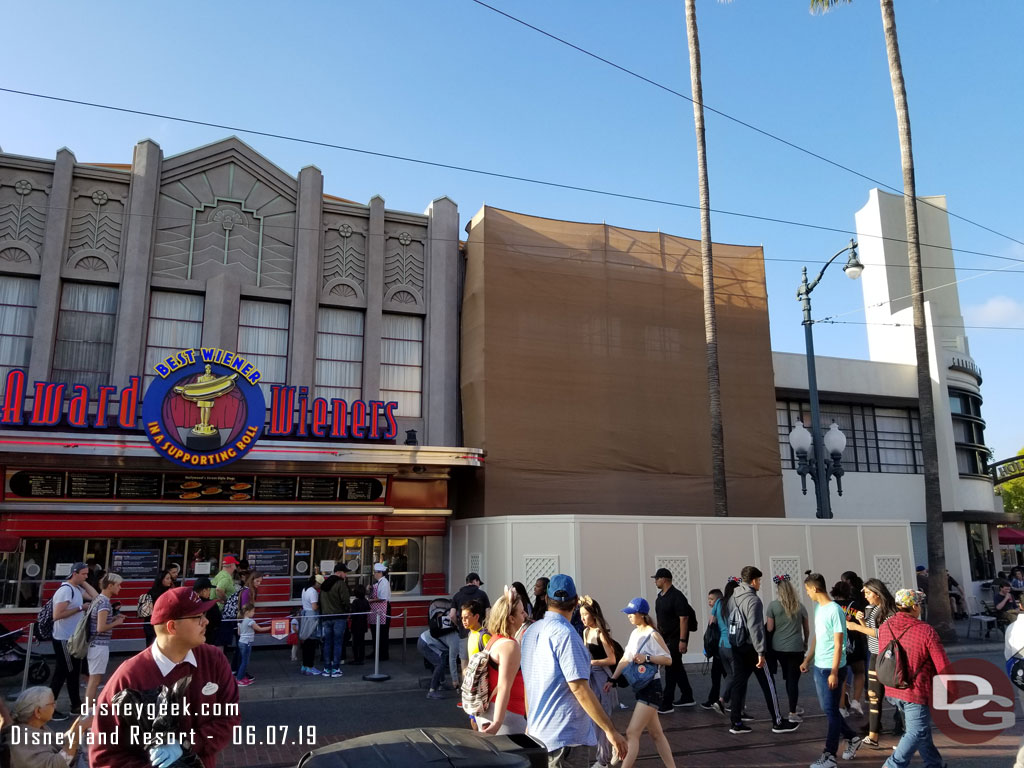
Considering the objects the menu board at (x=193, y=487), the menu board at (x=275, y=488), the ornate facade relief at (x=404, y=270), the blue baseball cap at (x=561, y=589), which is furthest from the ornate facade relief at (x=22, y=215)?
the blue baseball cap at (x=561, y=589)

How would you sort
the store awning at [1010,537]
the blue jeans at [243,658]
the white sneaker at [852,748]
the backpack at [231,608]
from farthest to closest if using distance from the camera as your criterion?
the store awning at [1010,537]
the backpack at [231,608]
the blue jeans at [243,658]
the white sneaker at [852,748]

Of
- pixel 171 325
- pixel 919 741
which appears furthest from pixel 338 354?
pixel 919 741

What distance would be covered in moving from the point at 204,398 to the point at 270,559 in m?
4.17

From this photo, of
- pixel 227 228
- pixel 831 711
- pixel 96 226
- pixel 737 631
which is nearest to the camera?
pixel 831 711

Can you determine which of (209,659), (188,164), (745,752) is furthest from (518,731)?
(188,164)

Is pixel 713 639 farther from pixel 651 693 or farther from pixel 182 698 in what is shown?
pixel 182 698

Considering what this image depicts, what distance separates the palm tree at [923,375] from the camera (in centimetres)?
1688

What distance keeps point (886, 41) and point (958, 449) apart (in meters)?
12.9

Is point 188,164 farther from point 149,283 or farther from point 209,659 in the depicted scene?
point 209,659

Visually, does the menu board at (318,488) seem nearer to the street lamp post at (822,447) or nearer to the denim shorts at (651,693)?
the street lamp post at (822,447)

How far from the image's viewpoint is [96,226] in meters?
16.6

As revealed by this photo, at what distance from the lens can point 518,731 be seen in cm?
517

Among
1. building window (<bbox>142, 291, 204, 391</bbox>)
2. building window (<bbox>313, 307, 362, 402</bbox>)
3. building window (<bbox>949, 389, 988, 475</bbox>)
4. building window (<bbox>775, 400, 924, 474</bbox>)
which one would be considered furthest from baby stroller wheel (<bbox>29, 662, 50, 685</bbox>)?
building window (<bbox>949, 389, 988, 475</bbox>)

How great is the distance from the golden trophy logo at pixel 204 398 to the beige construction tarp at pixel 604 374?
5.64 m
